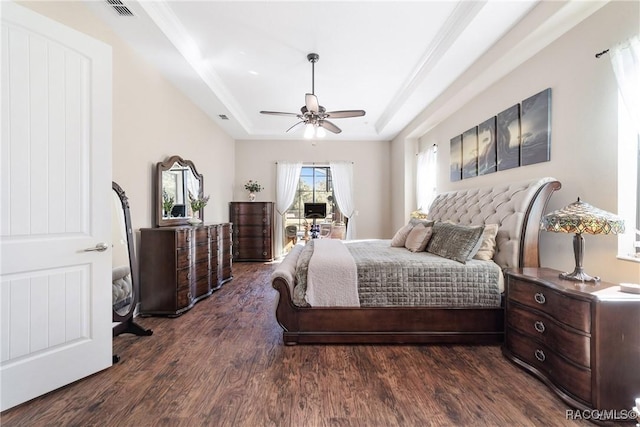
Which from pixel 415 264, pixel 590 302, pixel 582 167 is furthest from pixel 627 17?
pixel 415 264

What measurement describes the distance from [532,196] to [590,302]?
111cm

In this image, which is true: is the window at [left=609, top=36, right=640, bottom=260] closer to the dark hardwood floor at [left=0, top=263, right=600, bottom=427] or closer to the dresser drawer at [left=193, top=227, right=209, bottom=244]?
the dark hardwood floor at [left=0, top=263, right=600, bottom=427]

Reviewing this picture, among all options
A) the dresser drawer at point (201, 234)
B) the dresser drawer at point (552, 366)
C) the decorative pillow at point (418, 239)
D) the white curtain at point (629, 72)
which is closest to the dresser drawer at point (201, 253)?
the dresser drawer at point (201, 234)

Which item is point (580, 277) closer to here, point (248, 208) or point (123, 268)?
point (123, 268)

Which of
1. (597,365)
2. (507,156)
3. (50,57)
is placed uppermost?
(50,57)

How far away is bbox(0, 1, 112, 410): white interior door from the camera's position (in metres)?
1.59

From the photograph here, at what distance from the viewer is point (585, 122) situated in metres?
2.11

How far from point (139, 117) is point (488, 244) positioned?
3806 millimetres

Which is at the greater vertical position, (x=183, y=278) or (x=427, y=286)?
(x=427, y=286)

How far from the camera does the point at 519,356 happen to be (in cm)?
199

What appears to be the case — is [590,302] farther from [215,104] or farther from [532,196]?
[215,104]

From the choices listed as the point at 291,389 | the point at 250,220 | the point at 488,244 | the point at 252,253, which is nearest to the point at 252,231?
the point at 250,220

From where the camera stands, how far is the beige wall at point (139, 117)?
2395mm

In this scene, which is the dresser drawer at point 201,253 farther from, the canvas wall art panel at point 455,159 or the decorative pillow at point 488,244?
the canvas wall art panel at point 455,159
